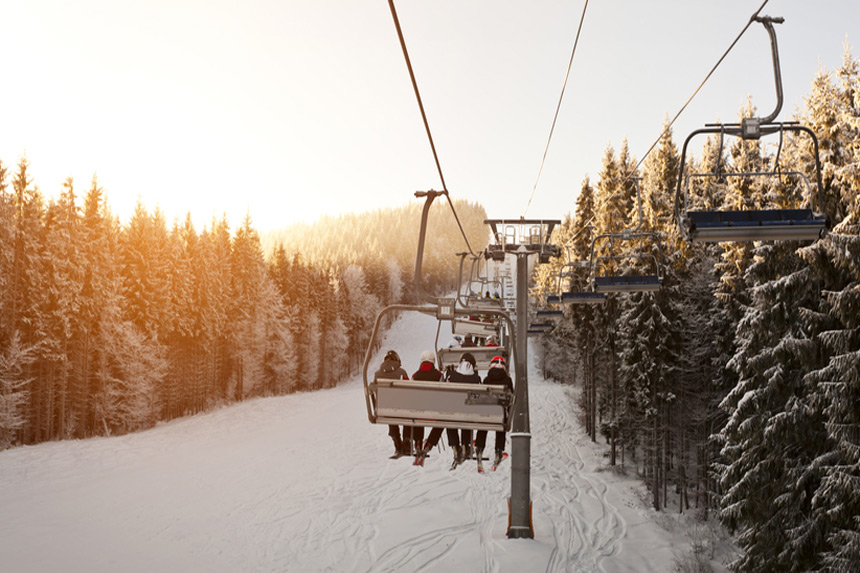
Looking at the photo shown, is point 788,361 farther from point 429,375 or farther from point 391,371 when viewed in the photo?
point 391,371

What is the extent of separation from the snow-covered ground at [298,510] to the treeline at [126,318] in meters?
3.89

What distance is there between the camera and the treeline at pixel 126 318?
31.4 m

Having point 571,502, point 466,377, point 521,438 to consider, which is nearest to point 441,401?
point 466,377

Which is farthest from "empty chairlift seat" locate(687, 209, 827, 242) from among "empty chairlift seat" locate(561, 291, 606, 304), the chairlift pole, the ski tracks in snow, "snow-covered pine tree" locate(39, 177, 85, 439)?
"snow-covered pine tree" locate(39, 177, 85, 439)

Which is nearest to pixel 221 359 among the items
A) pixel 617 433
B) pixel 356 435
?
pixel 356 435

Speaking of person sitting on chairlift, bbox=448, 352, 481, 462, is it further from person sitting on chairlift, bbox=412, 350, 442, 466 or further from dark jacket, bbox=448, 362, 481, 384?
person sitting on chairlift, bbox=412, 350, 442, 466

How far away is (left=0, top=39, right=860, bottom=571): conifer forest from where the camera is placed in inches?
557

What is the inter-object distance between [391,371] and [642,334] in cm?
1969

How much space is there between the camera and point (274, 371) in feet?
198

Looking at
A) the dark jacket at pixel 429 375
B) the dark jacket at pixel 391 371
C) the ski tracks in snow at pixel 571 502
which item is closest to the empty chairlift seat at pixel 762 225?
the dark jacket at pixel 429 375

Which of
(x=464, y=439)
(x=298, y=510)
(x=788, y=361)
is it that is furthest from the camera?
(x=298, y=510)

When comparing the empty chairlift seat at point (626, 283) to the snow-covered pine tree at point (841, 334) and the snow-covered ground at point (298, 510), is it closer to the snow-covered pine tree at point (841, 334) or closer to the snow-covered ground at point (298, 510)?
the snow-covered pine tree at point (841, 334)

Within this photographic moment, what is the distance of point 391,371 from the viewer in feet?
38.0

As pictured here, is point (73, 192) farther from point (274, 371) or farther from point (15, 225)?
point (274, 371)
